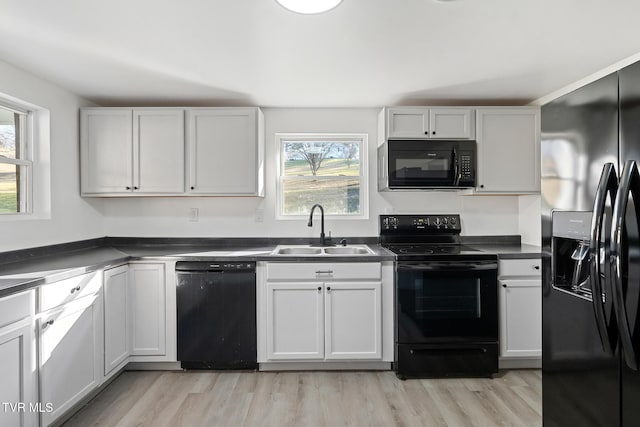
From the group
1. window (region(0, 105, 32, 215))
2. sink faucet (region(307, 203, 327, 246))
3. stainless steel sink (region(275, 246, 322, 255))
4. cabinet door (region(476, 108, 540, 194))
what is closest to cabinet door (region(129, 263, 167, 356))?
window (region(0, 105, 32, 215))

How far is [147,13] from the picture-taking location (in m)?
1.73

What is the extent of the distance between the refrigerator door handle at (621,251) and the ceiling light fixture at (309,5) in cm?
130

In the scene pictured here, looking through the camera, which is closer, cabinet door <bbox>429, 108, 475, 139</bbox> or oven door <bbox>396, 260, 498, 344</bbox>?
oven door <bbox>396, 260, 498, 344</bbox>

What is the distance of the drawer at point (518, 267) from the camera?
2.71 metres

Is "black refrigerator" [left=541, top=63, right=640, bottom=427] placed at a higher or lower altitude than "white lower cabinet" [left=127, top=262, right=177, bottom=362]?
higher

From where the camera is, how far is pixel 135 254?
2.79m

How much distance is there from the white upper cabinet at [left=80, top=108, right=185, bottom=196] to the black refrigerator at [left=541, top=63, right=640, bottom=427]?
2.65 m

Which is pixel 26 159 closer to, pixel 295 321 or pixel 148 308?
pixel 148 308

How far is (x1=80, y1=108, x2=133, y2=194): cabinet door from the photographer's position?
2.98 meters

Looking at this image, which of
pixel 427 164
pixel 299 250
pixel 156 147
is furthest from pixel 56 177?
pixel 427 164

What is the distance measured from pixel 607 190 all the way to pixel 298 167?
264cm

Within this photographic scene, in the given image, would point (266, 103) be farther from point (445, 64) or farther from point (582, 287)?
point (582, 287)

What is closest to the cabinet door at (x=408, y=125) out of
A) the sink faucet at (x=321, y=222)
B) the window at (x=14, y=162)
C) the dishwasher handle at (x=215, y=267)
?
the sink faucet at (x=321, y=222)

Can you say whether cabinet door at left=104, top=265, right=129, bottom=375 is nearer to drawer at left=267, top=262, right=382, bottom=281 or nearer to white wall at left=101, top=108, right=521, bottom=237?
white wall at left=101, top=108, right=521, bottom=237
